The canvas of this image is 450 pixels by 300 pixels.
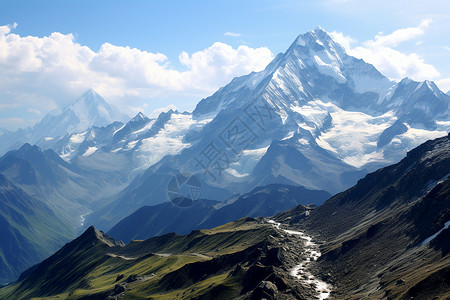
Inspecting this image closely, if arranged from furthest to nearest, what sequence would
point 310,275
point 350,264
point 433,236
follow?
point 350,264, point 310,275, point 433,236

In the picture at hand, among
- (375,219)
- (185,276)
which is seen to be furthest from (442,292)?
(375,219)

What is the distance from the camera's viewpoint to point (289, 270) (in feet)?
450

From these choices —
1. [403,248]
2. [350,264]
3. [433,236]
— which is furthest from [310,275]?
[433,236]

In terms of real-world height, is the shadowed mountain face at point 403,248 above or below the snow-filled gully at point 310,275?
below

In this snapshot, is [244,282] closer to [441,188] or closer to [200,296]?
[200,296]

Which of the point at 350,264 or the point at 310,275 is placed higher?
the point at 310,275

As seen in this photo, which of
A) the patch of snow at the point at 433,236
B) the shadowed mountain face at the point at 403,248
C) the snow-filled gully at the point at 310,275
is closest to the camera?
the shadowed mountain face at the point at 403,248

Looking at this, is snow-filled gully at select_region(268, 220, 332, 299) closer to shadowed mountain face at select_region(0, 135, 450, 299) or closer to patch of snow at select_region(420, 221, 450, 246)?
shadowed mountain face at select_region(0, 135, 450, 299)

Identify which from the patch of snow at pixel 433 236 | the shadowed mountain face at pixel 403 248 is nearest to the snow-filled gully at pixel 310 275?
the shadowed mountain face at pixel 403 248

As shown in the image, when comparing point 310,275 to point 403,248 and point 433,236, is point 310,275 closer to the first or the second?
point 403,248

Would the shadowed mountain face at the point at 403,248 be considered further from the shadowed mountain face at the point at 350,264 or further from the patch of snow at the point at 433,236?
the shadowed mountain face at the point at 350,264

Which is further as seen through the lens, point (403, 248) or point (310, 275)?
point (310, 275)

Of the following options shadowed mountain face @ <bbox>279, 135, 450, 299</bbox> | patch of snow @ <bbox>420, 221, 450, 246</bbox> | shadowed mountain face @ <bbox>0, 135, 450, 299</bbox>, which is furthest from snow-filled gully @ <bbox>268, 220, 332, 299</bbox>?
patch of snow @ <bbox>420, 221, 450, 246</bbox>

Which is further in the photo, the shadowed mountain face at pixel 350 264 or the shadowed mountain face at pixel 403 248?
the shadowed mountain face at pixel 350 264
